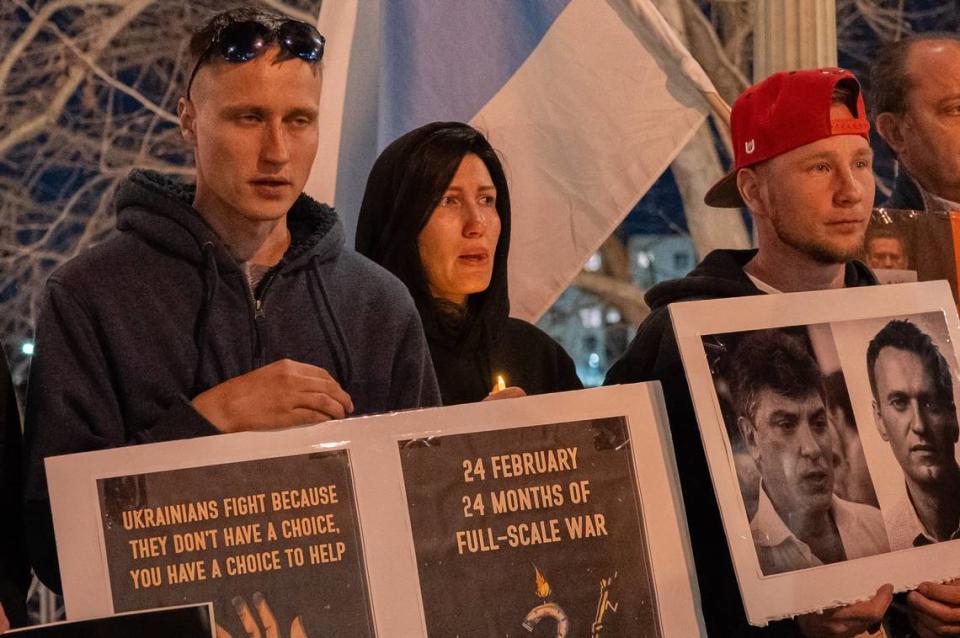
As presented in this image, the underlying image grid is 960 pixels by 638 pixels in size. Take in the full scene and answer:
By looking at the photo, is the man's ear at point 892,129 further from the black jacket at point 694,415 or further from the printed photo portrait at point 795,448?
the printed photo portrait at point 795,448

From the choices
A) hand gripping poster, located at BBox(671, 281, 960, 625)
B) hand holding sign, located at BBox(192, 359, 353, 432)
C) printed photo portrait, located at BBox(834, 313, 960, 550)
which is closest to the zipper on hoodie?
hand holding sign, located at BBox(192, 359, 353, 432)

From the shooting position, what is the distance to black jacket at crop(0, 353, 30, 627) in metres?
2.19

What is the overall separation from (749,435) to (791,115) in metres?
0.86

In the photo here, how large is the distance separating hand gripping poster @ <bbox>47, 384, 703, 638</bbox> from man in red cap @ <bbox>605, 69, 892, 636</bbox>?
1.49 ft

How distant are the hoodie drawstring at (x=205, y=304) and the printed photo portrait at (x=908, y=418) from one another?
1.14 m

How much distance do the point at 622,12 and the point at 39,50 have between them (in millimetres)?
2549

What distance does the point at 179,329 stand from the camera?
7.14 feet

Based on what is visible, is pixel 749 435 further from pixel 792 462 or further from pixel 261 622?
pixel 261 622

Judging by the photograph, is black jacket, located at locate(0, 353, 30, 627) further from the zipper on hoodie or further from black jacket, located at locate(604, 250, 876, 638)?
black jacket, located at locate(604, 250, 876, 638)

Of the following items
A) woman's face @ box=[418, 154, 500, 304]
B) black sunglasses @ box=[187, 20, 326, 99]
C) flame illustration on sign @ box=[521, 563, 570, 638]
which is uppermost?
black sunglasses @ box=[187, 20, 326, 99]

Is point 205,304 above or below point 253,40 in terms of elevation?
below

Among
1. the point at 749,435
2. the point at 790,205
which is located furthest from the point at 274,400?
the point at 790,205

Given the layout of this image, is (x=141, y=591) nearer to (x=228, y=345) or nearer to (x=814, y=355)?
(x=228, y=345)

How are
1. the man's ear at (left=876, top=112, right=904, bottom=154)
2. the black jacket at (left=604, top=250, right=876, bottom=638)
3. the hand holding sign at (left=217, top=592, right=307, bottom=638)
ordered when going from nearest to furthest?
the hand holding sign at (left=217, top=592, right=307, bottom=638) < the black jacket at (left=604, top=250, right=876, bottom=638) < the man's ear at (left=876, top=112, right=904, bottom=154)
